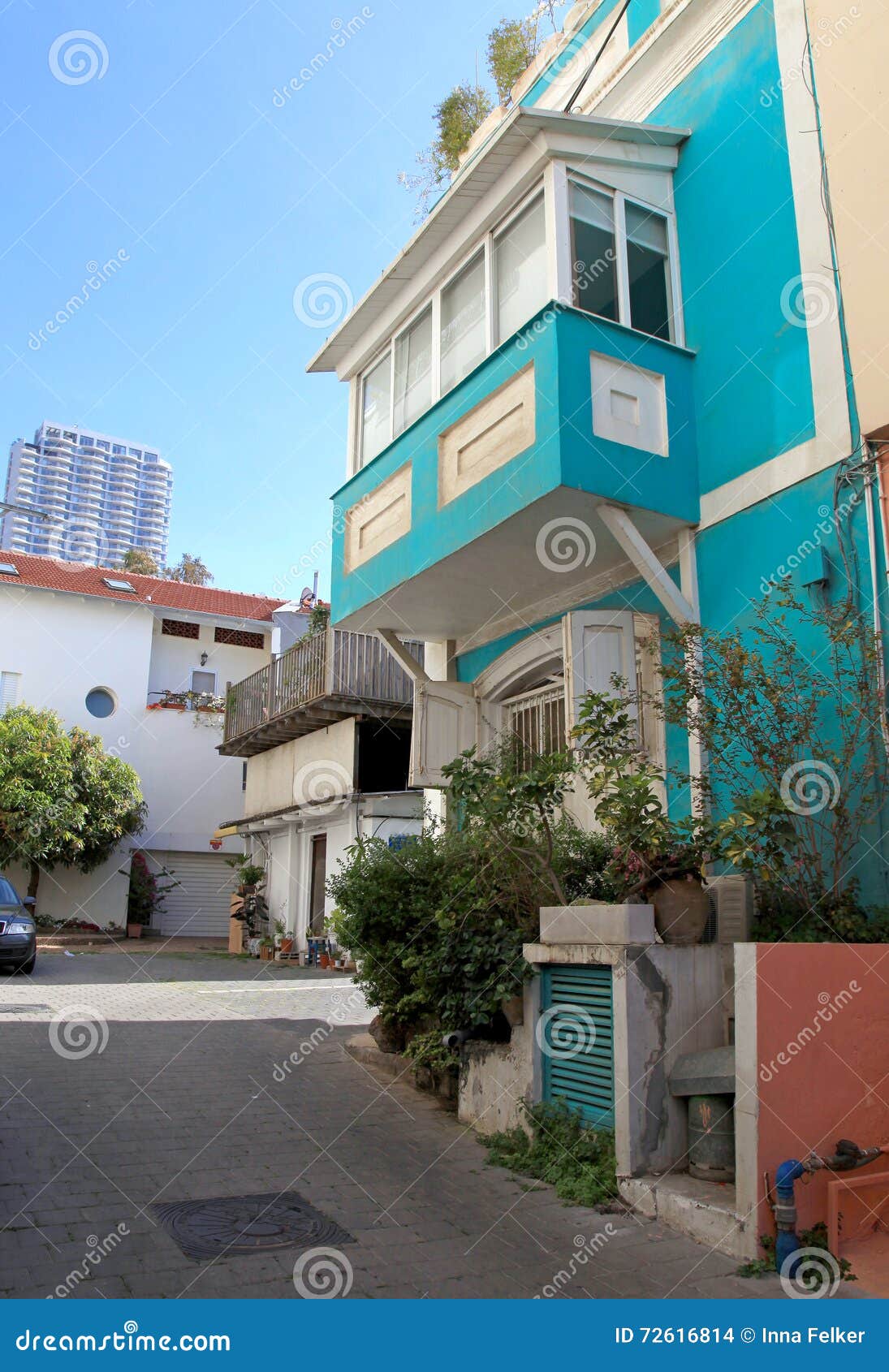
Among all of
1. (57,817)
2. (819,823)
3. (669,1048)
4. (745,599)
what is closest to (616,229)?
(745,599)

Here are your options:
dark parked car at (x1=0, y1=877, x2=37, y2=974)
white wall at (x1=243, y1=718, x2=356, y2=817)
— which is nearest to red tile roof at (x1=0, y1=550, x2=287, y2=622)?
white wall at (x1=243, y1=718, x2=356, y2=817)

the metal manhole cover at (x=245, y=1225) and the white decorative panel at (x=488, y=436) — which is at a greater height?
the white decorative panel at (x=488, y=436)

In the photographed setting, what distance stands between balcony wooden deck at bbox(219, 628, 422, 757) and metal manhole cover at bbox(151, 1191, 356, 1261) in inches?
481

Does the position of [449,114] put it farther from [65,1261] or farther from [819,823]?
[65,1261]

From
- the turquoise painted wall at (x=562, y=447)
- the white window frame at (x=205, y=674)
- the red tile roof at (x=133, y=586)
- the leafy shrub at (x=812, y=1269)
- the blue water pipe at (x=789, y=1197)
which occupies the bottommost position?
the leafy shrub at (x=812, y=1269)

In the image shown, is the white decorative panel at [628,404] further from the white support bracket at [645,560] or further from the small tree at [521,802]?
the small tree at [521,802]

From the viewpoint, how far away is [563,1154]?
18.2 feet

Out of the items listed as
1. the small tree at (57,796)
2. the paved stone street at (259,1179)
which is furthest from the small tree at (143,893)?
the paved stone street at (259,1179)

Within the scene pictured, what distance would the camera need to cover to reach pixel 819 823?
612 centimetres

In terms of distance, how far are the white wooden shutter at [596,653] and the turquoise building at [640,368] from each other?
22mm

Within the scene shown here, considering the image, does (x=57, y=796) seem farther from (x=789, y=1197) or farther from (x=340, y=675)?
(x=789, y=1197)

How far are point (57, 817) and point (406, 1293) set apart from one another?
21.0 metres

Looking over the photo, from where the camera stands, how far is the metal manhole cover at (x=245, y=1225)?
14.3 ft

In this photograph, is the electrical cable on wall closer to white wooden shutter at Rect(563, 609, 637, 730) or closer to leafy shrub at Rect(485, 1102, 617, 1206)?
white wooden shutter at Rect(563, 609, 637, 730)
